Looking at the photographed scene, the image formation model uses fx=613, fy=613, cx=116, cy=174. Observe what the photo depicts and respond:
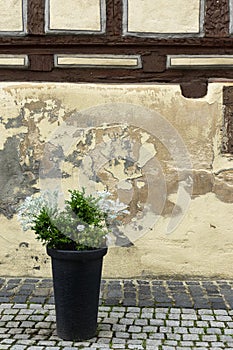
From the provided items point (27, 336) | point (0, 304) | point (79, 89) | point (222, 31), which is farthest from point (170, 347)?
point (222, 31)

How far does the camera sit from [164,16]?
Answer: 18.2 feet

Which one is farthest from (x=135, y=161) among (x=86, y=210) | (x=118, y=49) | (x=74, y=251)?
(x=74, y=251)

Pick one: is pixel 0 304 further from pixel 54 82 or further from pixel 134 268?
pixel 54 82

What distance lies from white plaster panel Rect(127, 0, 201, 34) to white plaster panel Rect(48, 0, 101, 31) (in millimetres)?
317

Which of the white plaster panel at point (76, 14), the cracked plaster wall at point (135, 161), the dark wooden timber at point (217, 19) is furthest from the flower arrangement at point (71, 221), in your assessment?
the dark wooden timber at point (217, 19)

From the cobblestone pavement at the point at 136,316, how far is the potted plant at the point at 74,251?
0.14 metres

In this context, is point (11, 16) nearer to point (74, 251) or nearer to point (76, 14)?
point (76, 14)

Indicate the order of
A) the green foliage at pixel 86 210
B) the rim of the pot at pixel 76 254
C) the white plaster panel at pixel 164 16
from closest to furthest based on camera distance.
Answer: the rim of the pot at pixel 76 254 → the green foliage at pixel 86 210 → the white plaster panel at pixel 164 16

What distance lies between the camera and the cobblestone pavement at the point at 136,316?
Result: 420 cm

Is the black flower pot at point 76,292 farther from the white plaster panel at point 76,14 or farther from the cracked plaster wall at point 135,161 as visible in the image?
the white plaster panel at point 76,14

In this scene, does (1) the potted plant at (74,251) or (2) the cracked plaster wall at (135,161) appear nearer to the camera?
(1) the potted plant at (74,251)

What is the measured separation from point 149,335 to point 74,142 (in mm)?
2046

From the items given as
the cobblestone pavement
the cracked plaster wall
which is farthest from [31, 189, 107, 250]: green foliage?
the cracked plaster wall

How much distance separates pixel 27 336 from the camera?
430 cm
